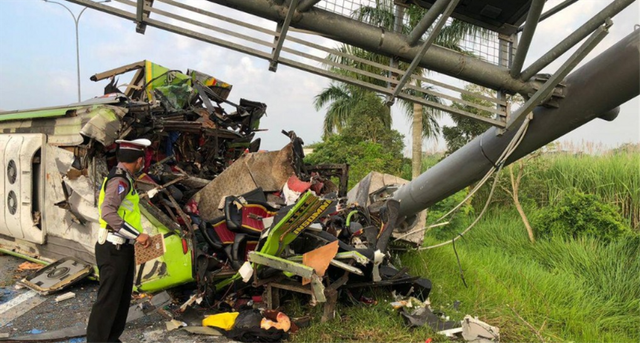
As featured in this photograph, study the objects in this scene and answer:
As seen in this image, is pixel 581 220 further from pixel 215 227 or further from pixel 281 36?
pixel 281 36

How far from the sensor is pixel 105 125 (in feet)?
16.4

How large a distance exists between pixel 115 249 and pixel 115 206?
14.1 inches

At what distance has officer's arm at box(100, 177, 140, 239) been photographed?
3621 millimetres

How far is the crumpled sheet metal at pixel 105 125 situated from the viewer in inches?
195

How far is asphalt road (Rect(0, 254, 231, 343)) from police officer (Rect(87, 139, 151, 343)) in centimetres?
62

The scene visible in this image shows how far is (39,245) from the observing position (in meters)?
6.12

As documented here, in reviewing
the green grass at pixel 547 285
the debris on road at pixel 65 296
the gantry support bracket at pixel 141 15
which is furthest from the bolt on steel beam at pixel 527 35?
the debris on road at pixel 65 296

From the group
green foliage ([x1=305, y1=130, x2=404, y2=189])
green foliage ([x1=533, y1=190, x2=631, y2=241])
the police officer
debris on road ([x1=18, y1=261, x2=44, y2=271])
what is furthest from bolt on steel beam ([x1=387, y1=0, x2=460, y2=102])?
green foliage ([x1=305, y1=130, x2=404, y2=189])

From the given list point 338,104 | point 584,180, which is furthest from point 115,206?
point 338,104

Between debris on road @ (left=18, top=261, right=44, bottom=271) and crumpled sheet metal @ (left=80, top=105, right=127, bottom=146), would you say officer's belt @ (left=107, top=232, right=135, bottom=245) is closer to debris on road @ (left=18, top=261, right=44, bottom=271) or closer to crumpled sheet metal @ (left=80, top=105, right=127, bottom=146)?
crumpled sheet metal @ (left=80, top=105, right=127, bottom=146)

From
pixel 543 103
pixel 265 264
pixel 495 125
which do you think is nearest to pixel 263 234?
pixel 265 264

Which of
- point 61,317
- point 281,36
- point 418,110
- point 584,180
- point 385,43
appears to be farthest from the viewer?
point 418,110

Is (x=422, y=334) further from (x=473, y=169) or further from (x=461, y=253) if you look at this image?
(x=461, y=253)

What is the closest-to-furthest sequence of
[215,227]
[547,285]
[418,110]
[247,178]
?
[215,227]
[247,178]
[547,285]
[418,110]
